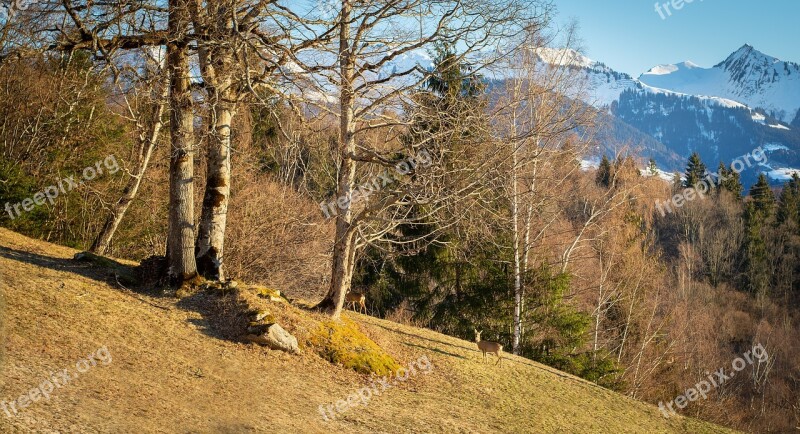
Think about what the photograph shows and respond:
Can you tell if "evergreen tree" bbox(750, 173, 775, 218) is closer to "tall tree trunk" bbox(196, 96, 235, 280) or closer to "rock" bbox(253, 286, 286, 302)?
"rock" bbox(253, 286, 286, 302)

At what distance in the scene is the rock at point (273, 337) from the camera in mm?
8211

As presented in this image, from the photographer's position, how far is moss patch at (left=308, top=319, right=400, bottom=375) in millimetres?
8781

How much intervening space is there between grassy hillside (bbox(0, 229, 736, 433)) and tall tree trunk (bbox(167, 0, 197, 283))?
2.43 feet

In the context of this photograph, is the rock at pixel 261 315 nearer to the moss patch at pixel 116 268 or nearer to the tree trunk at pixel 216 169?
the tree trunk at pixel 216 169

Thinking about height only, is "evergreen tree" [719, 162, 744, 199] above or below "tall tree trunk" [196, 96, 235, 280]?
above

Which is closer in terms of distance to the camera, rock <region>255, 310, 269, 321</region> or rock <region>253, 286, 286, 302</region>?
rock <region>255, 310, 269, 321</region>

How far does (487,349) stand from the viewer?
36.3 feet

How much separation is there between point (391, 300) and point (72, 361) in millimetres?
18506

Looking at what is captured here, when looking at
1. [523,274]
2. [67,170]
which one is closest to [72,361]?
[67,170]

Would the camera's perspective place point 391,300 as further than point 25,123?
Yes

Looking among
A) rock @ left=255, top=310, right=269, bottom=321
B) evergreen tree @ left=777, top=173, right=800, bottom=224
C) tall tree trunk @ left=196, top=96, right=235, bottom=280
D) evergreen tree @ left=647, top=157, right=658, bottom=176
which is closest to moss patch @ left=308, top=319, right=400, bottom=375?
rock @ left=255, top=310, right=269, bottom=321

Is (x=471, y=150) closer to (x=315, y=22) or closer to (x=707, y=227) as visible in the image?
(x=315, y=22)

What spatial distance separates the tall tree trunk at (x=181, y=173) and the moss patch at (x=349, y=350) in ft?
7.71

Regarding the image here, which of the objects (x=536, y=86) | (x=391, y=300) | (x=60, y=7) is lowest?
(x=391, y=300)
